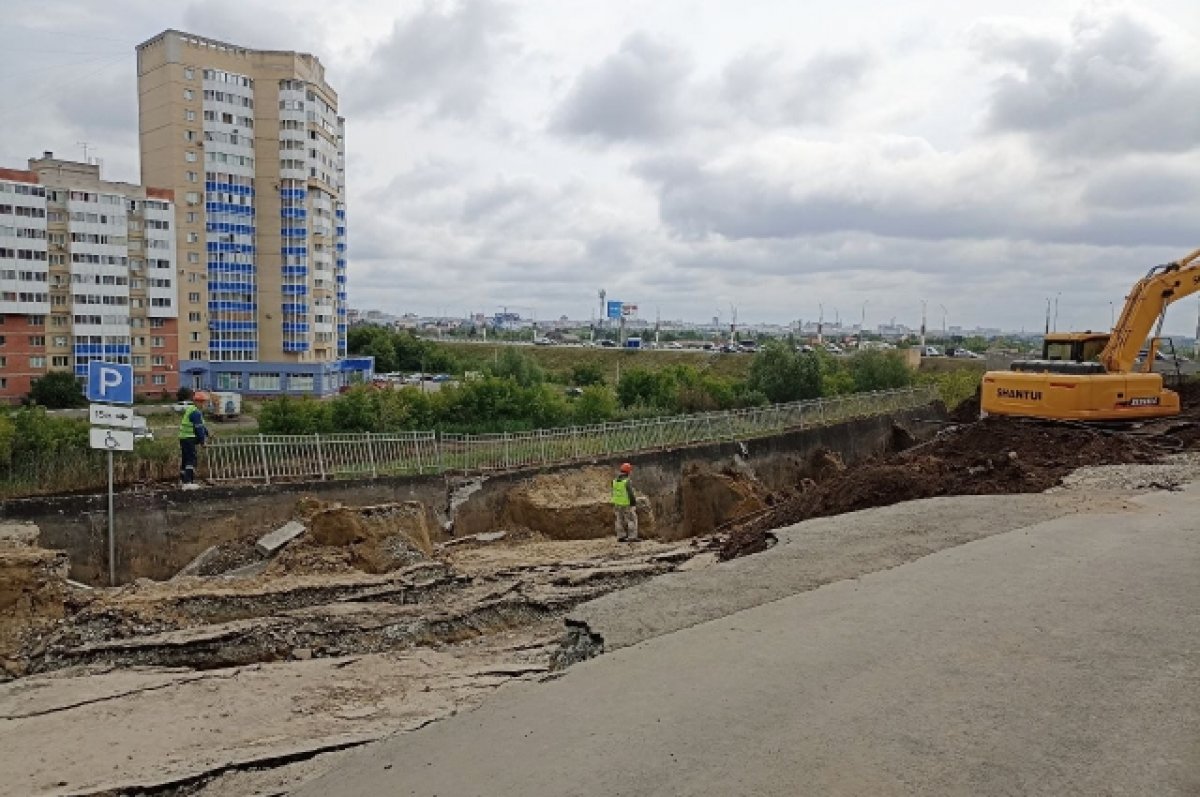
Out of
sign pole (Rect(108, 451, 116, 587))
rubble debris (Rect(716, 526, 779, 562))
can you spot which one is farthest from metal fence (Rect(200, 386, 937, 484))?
rubble debris (Rect(716, 526, 779, 562))

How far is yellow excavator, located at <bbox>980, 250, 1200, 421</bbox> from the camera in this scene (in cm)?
1477

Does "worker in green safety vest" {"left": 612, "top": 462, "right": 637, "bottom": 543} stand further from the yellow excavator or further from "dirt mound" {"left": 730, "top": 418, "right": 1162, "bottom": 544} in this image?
the yellow excavator

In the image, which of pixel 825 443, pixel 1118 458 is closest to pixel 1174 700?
pixel 1118 458

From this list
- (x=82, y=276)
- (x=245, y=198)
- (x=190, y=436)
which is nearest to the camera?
(x=190, y=436)

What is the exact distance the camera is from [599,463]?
17875 millimetres

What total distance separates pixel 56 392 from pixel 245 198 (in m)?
14.6

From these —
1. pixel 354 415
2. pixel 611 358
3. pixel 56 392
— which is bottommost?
pixel 56 392

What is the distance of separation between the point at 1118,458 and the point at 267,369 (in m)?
47.8

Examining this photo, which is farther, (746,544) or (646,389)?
(646,389)

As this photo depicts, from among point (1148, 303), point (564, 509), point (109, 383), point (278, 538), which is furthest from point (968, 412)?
point (109, 383)

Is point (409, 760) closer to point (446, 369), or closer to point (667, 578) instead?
point (667, 578)

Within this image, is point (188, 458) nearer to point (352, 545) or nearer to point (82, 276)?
point (352, 545)

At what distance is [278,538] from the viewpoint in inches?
496

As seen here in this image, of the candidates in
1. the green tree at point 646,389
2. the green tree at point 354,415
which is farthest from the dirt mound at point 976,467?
the green tree at point 646,389
